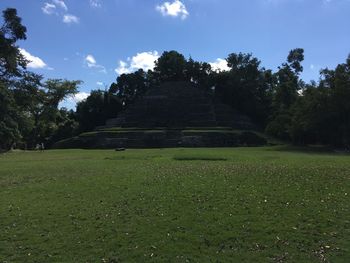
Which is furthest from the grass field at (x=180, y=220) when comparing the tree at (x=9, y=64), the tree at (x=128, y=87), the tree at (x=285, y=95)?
the tree at (x=128, y=87)

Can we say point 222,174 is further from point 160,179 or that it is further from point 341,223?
point 341,223

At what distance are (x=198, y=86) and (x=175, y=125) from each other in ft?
74.4

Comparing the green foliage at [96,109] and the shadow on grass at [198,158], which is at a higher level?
the green foliage at [96,109]

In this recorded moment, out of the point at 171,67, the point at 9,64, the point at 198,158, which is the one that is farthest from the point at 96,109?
the point at 198,158

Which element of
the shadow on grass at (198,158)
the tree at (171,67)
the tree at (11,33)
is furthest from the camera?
the tree at (171,67)

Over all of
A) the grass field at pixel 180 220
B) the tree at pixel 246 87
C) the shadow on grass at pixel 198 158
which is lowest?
the grass field at pixel 180 220

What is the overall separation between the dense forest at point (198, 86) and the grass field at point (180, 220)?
31.3 m

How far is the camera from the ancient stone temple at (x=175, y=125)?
5681 cm

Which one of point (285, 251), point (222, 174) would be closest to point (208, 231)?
point (285, 251)

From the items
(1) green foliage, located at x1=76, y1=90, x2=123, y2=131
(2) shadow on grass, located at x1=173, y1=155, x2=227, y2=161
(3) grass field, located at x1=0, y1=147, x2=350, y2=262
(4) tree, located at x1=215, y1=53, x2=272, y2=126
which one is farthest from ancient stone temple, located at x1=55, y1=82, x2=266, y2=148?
(3) grass field, located at x1=0, y1=147, x2=350, y2=262

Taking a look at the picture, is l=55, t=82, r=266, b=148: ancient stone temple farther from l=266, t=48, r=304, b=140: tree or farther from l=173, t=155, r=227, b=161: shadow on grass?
l=173, t=155, r=227, b=161: shadow on grass

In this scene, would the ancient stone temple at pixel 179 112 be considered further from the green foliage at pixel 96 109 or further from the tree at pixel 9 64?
the tree at pixel 9 64

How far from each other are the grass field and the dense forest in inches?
1233

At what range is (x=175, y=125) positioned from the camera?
73.6 meters
